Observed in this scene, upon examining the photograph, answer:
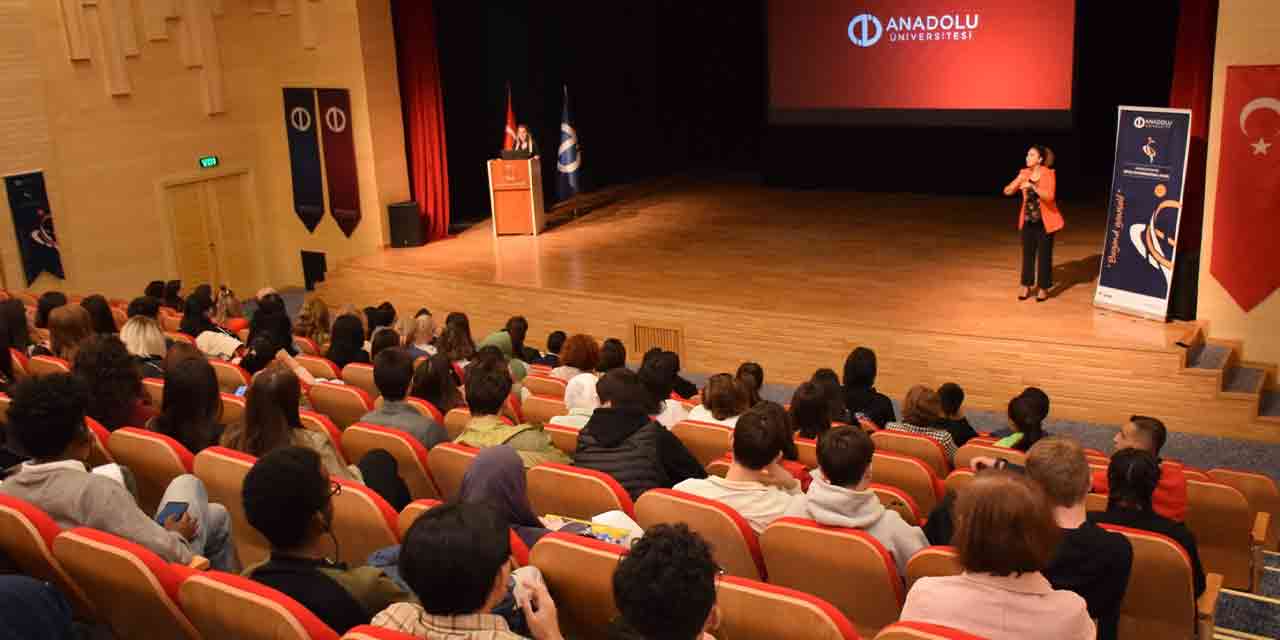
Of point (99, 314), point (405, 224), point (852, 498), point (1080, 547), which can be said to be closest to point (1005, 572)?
point (1080, 547)

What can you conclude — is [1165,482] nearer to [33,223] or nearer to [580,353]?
[580,353]

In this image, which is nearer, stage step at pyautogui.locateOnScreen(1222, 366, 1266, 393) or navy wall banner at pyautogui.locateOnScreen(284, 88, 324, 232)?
stage step at pyautogui.locateOnScreen(1222, 366, 1266, 393)

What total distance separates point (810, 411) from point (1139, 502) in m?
1.68

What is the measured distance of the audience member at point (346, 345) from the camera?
693 centimetres

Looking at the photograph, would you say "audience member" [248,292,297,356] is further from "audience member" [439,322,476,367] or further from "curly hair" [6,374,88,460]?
"curly hair" [6,374,88,460]

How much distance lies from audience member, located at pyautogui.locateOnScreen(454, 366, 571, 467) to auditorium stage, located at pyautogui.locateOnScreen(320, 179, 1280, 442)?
477 centimetres

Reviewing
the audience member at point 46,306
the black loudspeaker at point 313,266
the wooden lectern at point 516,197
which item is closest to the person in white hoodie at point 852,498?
the audience member at point 46,306

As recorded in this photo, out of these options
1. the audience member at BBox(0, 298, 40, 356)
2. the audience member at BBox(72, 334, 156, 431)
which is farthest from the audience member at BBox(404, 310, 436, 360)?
the audience member at BBox(72, 334, 156, 431)

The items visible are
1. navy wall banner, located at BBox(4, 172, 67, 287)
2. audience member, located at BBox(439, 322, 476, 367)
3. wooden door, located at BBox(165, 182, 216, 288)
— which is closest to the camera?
audience member, located at BBox(439, 322, 476, 367)

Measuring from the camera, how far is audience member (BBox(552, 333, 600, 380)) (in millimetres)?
6395

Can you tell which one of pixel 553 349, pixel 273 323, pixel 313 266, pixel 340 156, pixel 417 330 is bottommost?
pixel 313 266

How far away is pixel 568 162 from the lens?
13242 mm

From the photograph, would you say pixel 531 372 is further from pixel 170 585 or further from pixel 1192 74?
pixel 1192 74

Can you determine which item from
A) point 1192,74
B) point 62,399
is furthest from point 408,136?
point 62,399
